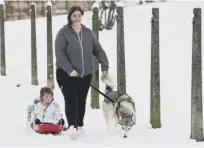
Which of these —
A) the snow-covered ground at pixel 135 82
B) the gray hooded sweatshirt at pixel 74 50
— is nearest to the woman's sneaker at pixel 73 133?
the snow-covered ground at pixel 135 82

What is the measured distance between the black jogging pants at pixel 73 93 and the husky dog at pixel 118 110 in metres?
0.38

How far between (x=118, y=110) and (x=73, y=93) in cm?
66

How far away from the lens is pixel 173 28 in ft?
50.4

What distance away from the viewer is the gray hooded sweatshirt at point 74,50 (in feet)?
23.9

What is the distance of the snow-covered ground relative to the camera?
24.4 ft

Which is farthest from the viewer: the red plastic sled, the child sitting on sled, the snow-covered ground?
the child sitting on sled

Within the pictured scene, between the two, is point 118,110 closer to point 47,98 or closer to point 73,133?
point 73,133

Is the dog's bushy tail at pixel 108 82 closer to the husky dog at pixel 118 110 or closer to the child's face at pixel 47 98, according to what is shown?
the husky dog at pixel 118 110

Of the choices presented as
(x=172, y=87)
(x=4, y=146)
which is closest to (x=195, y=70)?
(x=4, y=146)

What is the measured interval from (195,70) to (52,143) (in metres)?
2.09

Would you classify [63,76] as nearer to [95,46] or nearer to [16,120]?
[95,46]

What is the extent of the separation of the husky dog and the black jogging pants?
0.38m

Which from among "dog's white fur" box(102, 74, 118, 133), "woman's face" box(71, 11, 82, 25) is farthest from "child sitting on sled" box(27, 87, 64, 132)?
"woman's face" box(71, 11, 82, 25)

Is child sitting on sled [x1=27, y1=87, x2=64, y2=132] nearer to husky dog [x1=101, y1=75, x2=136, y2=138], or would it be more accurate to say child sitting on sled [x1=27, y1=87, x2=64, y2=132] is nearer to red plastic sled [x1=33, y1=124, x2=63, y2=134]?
red plastic sled [x1=33, y1=124, x2=63, y2=134]
